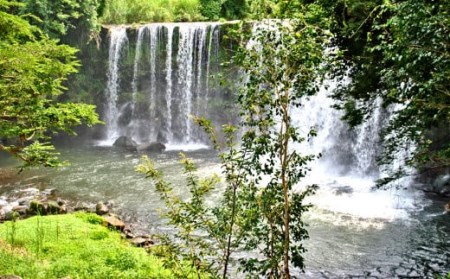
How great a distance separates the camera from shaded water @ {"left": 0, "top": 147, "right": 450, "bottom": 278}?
11.9 m

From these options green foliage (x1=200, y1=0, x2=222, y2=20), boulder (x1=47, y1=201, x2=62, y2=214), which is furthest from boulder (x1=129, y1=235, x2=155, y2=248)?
green foliage (x1=200, y1=0, x2=222, y2=20)

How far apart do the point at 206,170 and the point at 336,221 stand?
8331 mm

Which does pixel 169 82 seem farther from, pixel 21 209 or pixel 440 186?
pixel 440 186

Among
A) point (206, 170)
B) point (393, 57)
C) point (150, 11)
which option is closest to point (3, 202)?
point (206, 170)

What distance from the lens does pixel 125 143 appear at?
2878 centimetres

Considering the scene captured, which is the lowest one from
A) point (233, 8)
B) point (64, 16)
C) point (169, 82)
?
point (169, 82)

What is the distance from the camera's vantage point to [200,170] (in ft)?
72.2

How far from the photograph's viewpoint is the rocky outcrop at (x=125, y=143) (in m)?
28.5

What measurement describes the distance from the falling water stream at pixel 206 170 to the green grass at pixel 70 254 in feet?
9.38

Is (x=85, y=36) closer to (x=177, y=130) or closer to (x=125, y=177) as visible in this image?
(x=177, y=130)

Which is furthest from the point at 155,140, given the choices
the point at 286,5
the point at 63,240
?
the point at 286,5

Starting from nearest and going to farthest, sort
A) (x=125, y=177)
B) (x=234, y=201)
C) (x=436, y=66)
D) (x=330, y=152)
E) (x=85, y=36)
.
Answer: (x=234, y=201) < (x=436, y=66) < (x=125, y=177) < (x=330, y=152) < (x=85, y=36)

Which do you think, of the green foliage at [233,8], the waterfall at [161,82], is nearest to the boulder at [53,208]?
the waterfall at [161,82]

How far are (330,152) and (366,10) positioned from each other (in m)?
15.3
